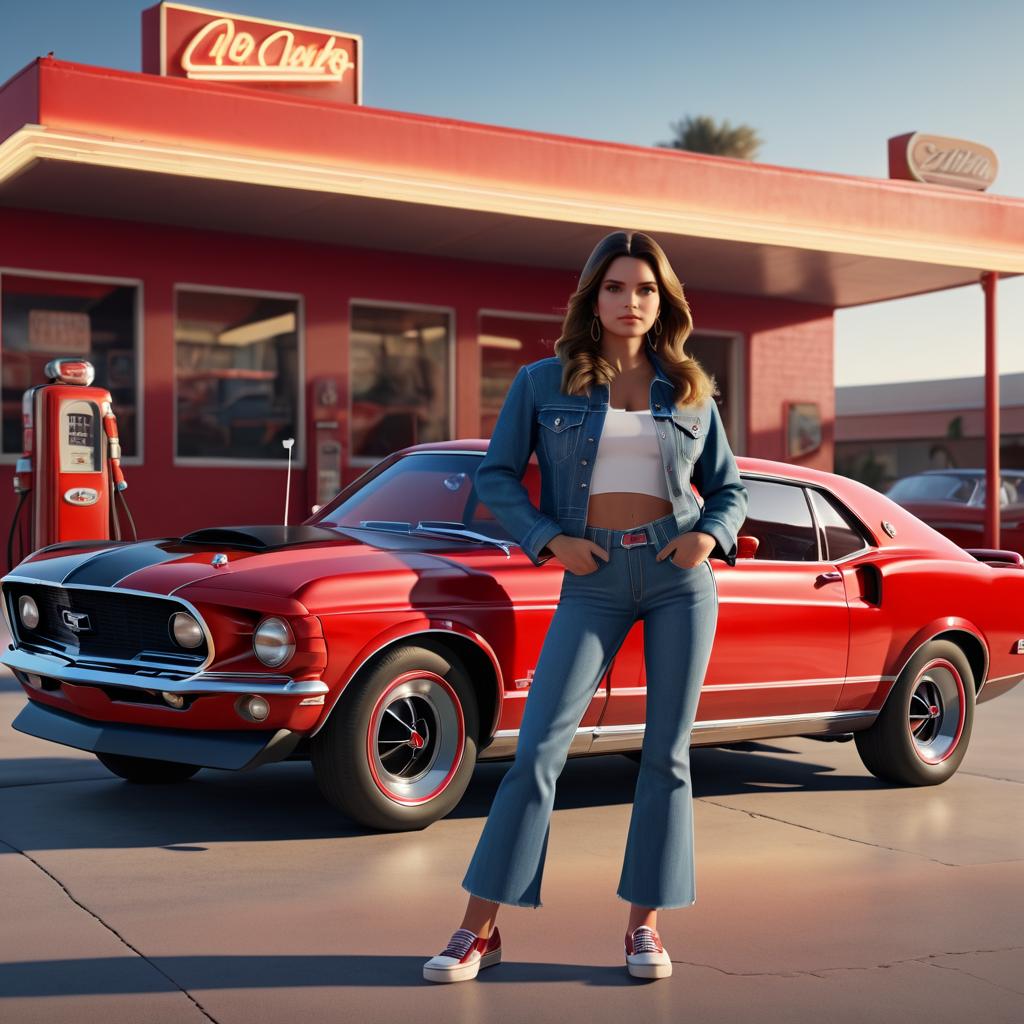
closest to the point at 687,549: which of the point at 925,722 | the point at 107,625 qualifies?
the point at 107,625

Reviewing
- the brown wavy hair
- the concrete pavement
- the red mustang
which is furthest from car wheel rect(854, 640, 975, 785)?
the brown wavy hair

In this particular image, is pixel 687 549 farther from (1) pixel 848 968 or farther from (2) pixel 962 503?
(2) pixel 962 503

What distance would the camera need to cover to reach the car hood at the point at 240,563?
5691 mm

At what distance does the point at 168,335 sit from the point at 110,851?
450 inches

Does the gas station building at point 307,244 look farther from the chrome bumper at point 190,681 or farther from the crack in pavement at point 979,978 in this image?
the crack in pavement at point 979,978

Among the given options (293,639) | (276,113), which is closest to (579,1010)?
(293,639)

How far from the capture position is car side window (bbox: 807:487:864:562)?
7152mm

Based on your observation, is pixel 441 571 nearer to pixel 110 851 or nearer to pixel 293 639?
→ pixel 293 639

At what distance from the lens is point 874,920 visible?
485 centimetres

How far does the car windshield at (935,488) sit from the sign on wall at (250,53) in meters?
8.19

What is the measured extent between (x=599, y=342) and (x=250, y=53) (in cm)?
1276

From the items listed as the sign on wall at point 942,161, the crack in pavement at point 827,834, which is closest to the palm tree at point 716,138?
the sign on wall at point 942,161

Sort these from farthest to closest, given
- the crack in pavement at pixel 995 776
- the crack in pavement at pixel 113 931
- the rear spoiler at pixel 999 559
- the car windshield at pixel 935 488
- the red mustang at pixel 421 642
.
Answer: the car windshield at pixel 935 488 < the rear spoiler at pixel 999 559 < the crack in pavement at pixel 995 776 < the red mustang at pixel 421 642 < the crack in pavement at pixel 113 931

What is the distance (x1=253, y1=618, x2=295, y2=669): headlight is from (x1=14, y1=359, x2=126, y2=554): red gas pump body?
665 cm
